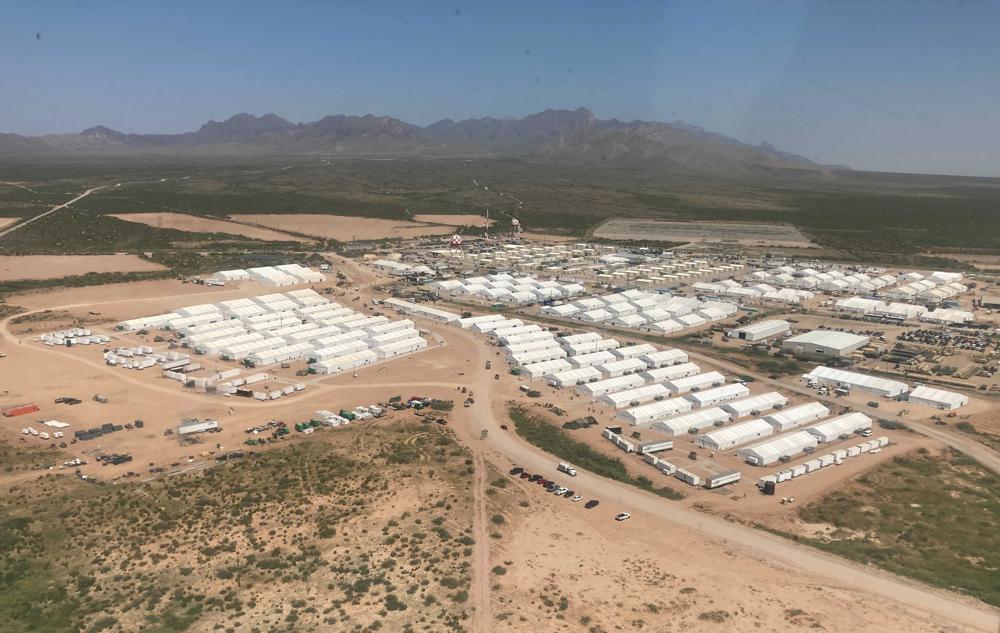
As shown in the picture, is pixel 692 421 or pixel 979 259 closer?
pixel 692 421

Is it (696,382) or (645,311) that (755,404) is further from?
(645,311)

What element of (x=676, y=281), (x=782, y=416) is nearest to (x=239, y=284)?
(x=676, y=281)

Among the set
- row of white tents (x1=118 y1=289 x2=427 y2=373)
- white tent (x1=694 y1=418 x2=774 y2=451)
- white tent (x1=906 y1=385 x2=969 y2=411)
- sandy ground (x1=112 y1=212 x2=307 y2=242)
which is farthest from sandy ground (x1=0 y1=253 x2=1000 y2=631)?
sandy ground (x1=112 y1=212 x2=307 y2=242)

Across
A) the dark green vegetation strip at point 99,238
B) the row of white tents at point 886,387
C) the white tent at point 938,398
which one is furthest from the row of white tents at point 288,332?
the dark green vegetation strip at point 99,238

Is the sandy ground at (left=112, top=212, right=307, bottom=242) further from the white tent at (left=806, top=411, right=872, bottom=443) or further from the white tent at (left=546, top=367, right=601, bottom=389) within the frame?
the white tent at (left=806, top=411, right=872, bottom=443)

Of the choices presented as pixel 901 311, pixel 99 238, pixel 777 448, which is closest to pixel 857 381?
pixel 777 448

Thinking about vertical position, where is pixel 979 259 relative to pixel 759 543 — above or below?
above
